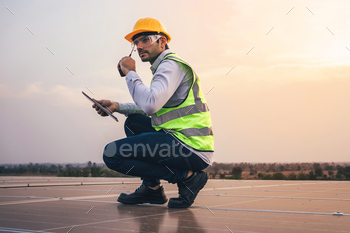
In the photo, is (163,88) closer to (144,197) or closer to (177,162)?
(177,162)

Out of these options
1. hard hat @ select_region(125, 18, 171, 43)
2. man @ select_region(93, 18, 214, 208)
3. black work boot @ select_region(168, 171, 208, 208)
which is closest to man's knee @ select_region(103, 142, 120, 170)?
man @ select_region(93, 18, 214, 208)

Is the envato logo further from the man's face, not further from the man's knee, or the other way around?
the man's face

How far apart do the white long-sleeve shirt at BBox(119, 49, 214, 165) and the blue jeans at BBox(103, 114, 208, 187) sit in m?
0.08

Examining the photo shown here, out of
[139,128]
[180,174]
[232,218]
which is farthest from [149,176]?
[232,218]

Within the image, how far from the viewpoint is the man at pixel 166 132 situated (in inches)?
103

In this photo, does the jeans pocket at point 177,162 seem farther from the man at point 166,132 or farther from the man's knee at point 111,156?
the man's knee at point 111,156

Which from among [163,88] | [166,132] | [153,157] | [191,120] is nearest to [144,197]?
[153,157]

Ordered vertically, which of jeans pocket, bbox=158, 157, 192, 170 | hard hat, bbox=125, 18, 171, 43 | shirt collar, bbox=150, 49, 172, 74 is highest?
hard hat, bbox=125, 18, 171, 43

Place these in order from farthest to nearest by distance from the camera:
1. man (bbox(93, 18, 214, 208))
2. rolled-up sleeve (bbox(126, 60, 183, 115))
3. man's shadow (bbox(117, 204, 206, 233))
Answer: man (bbox(93, 18, 214, 208)), rolled-up sleeve (bbox(126, 60, 183, 115)), man's shadow (bbox(117, 204, 206, 233))

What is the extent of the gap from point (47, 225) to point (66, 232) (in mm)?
262

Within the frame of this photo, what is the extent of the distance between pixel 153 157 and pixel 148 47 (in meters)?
0.98

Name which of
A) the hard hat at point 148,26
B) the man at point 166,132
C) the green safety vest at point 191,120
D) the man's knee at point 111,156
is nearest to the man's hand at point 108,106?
the man at point 166,132

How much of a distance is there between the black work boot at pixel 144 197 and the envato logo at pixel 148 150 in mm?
385

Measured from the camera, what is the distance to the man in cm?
261
